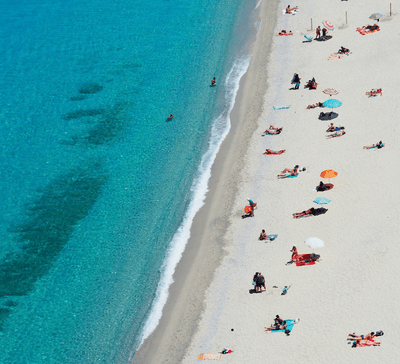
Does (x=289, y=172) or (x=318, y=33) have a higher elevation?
(x=318, y=33)

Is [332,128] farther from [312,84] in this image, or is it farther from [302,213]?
[302,213]

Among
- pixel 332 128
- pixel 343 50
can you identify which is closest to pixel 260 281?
pixel 332 128

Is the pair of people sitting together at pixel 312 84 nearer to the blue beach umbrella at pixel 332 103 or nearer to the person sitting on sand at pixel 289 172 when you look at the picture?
the blue beach umbrella at pixel 332 103

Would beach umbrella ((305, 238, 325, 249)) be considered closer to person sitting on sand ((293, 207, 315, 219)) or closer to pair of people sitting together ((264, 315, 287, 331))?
person sitting on sand ((293, 207, 315, 219))

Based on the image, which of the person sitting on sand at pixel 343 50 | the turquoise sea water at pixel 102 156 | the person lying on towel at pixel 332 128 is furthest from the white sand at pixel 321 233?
the turquoise sea water at pixel 102 156

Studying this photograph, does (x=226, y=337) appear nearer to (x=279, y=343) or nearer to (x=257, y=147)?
(x=279, y=343)

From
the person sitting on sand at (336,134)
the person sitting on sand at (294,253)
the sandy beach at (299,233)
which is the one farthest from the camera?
the person sitting on sand at (336,134)
